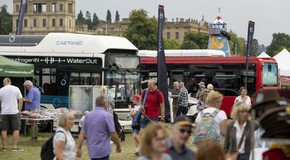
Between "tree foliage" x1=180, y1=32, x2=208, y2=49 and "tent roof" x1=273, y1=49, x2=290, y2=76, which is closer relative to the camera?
"tent roof" x1=273, y1=49, x2=290, y2=76

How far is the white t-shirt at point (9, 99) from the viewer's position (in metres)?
19.3

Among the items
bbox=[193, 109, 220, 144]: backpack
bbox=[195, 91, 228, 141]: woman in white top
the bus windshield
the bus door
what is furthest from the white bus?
bbox=[193, 109, 220, 144]: backpack

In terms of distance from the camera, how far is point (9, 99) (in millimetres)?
19359

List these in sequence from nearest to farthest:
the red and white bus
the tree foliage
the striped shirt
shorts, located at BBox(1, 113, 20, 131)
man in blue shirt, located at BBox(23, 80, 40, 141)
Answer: shorts, located at BBox(1, 113, 20, 131) < man in blue shirt, located at BBox(23, 80, 40, 141) < the striped shirt < the red and white bus < the tree foliage

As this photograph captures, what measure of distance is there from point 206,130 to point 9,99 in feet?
29.7

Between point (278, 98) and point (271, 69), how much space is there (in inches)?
1194

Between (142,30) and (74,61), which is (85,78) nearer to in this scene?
(74,61)

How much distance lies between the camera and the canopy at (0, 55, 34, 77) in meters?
22.7

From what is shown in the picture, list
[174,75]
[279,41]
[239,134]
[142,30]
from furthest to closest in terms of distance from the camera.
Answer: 1. [279,41]
2. [142,30]
3. [174,75]
4. [239,134]

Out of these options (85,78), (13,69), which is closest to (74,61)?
(85,78)

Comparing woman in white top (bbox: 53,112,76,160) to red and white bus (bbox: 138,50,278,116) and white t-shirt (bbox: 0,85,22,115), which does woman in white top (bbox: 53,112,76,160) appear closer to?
white t-shirt (bbox: 0,85,22,115)

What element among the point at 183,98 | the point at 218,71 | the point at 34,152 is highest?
the point at 218,71

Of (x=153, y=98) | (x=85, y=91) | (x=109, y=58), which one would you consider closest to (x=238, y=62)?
(x=109, y=58)

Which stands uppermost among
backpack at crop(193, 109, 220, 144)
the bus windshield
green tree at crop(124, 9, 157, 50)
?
green tree at crop(124, 9, 157, 50)
